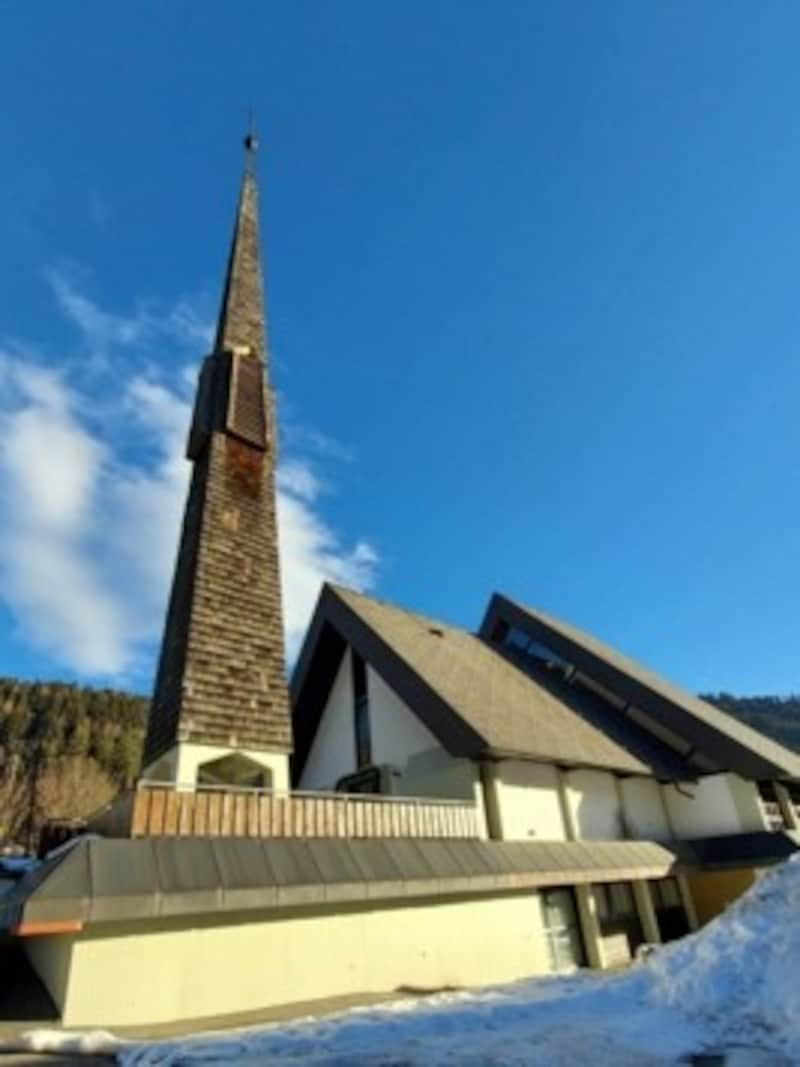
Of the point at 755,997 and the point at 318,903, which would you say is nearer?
the point at 755,997

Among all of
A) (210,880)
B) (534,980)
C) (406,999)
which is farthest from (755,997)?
(210,880)

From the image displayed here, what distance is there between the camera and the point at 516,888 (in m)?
12.5

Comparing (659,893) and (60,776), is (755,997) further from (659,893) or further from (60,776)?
(60,776)

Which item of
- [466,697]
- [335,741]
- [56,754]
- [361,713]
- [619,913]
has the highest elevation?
[56,754]

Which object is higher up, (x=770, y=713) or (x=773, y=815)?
(x=770, y=713)

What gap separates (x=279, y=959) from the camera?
8852mm

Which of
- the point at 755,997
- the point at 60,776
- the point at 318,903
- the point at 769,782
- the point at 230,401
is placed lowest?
the point at 755,997

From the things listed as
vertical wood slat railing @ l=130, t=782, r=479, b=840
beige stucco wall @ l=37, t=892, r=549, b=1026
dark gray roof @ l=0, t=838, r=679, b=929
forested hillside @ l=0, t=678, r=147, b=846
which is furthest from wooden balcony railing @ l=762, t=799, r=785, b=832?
forested hillside @ l=0, t=678, r=147, b=846

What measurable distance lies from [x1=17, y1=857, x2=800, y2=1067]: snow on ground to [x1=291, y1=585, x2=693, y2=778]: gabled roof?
5.39 metres

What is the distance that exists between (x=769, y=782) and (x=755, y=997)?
14.5 meters

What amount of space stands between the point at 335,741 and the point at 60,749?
6597 cm

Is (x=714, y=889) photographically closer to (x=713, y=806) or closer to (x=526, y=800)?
(x=713, y=806)

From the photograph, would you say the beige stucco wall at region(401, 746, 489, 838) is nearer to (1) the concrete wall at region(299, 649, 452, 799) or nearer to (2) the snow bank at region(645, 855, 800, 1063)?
(1) the concrete wall at region(299, 649, 452, 799)

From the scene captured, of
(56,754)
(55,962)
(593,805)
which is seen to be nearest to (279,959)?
(55,962)
